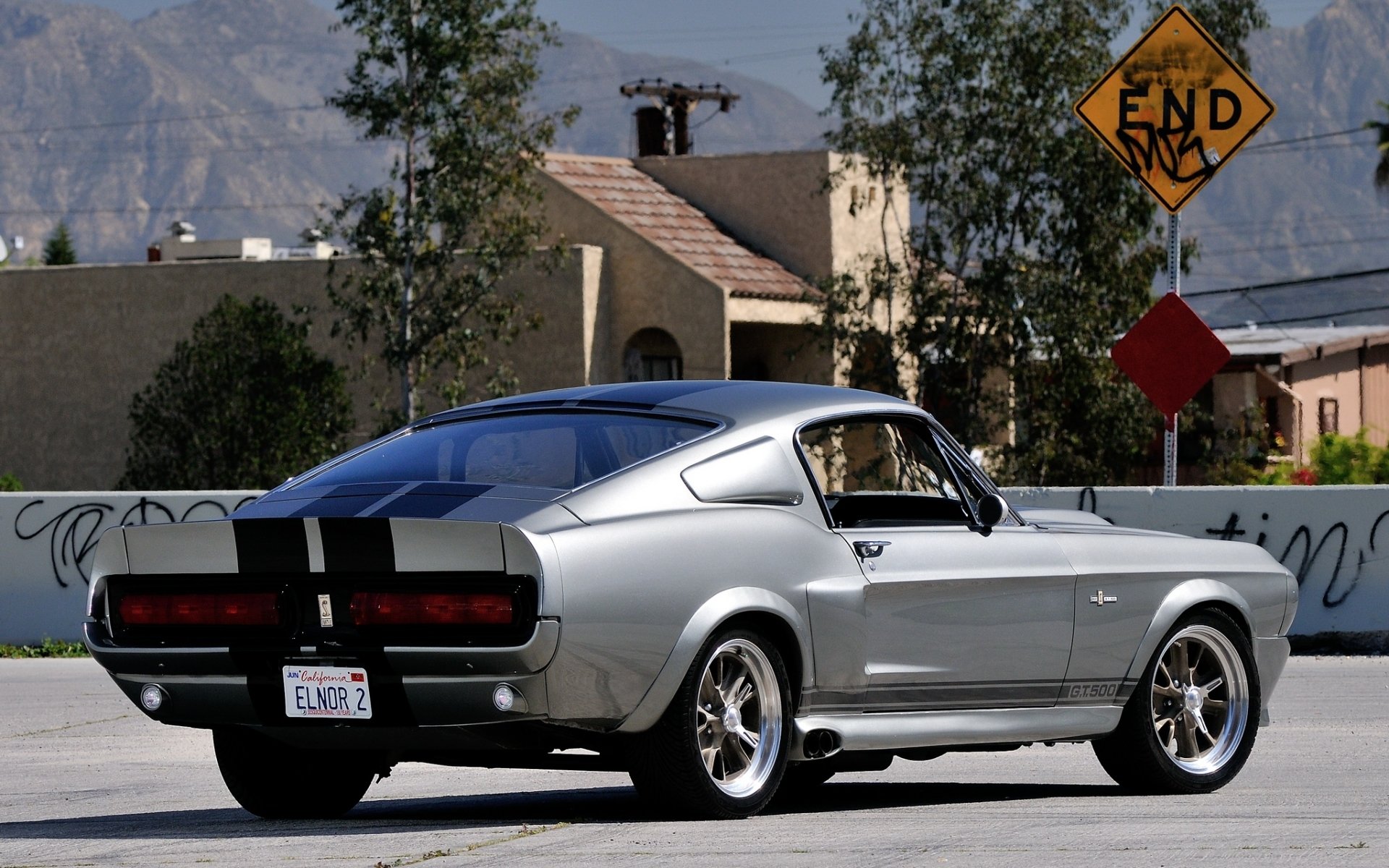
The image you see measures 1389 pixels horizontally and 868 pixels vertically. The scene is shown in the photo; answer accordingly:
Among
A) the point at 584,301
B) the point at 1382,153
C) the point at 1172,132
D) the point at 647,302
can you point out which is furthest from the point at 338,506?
the point at 1382,153

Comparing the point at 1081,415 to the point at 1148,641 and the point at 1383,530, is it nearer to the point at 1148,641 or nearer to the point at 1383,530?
the point at 1383,530

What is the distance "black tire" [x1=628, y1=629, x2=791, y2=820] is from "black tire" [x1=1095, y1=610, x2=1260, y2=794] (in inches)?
72.7

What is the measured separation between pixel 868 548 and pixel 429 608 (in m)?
1.72

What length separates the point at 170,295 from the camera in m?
39.7

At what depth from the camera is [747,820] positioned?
773 cm

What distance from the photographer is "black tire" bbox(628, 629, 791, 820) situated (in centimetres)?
733

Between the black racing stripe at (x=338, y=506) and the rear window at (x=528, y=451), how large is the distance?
0.94 ft

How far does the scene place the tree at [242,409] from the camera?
112 ft

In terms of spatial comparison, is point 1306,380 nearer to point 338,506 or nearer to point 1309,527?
point 1309,527

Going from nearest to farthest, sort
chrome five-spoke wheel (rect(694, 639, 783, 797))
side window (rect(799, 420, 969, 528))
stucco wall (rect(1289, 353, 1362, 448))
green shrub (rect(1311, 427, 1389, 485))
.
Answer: chrome five-spoke wheel (rect(694, 639, 783, 797)) < side window (rect(799, 420, 969, 528)) < green shrub (rect(1311, 427, 1389, 485)) < stucco wall (rect(1289, 353, 1362, 448))

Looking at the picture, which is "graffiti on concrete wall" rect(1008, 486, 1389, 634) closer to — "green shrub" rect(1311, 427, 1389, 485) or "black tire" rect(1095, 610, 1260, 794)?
"black tire" rect(1095, 610, 1260, 794)

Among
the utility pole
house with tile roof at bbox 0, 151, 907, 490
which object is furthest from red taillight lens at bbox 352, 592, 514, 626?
the utility pole

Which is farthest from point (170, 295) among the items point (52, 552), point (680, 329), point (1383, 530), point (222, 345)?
point (1383, 530)

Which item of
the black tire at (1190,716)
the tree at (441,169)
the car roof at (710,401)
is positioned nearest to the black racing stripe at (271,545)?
the car roof at (710,401)
